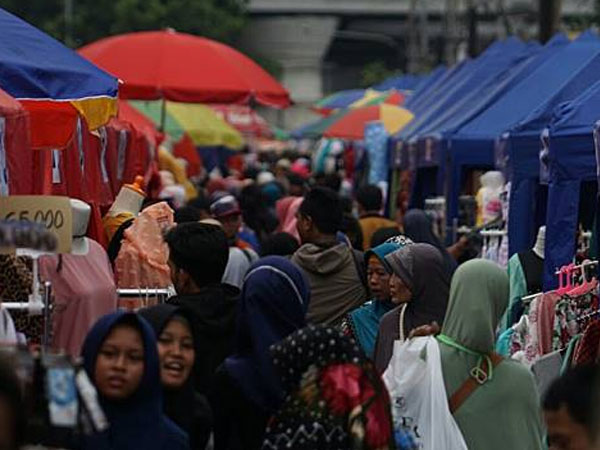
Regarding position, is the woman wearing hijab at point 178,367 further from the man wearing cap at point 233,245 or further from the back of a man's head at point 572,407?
the man wearing cap at point 233,245

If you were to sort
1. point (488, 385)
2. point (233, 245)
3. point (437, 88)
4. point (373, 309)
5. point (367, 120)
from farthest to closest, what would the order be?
point (367, 120) < point (437, 88) < point (233, 245) < point (373, 309) < point (488, 385)

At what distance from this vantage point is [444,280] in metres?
8.84

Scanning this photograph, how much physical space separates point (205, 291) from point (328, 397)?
1967 mm

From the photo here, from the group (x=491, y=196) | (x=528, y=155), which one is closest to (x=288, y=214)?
(x=491, y=196)

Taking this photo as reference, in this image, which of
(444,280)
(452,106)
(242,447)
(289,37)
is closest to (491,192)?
(452,106)

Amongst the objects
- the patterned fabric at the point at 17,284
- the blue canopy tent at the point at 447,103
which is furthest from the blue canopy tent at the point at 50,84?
the blue canopy tent at the point at 447,103

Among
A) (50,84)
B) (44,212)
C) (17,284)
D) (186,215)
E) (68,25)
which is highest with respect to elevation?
(68,25)

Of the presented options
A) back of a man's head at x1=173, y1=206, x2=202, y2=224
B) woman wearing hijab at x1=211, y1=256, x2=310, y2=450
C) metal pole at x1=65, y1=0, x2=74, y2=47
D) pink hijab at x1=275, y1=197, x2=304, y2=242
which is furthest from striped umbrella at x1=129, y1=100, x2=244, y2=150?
metal pole at x1=65, y1=0, x2=74, y2=47

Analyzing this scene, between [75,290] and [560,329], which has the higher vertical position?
[75,290]

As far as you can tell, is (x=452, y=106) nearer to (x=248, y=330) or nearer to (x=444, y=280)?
(x=444, y=280)

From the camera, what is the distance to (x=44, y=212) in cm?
686

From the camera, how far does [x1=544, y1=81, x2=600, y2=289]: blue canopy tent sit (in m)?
11.1

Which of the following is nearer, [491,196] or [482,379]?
[482,379]

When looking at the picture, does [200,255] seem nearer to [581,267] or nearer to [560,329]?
[560,329]
